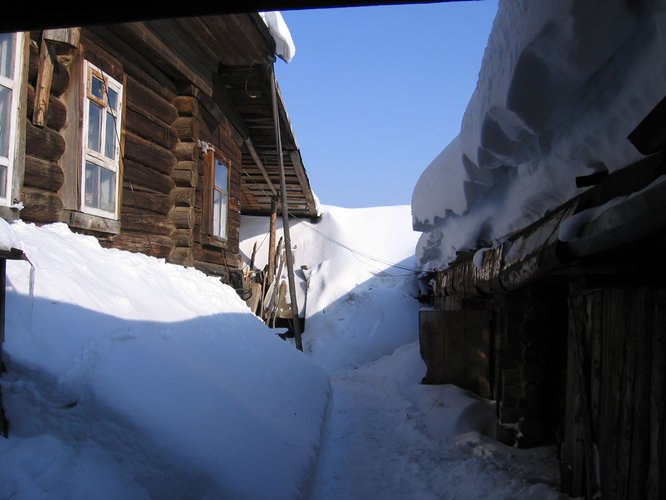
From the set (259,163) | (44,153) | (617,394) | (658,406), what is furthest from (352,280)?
(658,406)

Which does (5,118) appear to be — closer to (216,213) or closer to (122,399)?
(122,399)

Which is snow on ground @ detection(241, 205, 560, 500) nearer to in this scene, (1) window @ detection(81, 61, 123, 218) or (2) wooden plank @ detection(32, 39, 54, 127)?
(1) window @ detection(81, 61, 123, 218)

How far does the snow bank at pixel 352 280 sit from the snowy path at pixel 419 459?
5.62 meters

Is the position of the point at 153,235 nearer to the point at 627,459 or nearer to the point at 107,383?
the point at 107,383

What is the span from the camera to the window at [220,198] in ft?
25.9

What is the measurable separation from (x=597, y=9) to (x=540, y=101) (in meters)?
0.76

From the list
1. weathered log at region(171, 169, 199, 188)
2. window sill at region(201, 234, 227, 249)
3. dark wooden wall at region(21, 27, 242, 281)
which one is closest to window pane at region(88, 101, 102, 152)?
dark wooden wall at region(21, 27, 242, 281)

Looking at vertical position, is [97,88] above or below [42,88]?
above

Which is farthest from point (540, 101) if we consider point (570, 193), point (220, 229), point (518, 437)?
point (220, 229)

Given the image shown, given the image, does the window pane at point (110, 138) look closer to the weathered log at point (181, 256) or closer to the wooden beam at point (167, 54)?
the wooden beam at point (167, 54)

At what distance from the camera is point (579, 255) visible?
238 centimetres

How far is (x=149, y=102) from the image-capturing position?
5.86 metres

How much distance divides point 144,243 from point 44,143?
180cm

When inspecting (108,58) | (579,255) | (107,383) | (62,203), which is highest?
(108,58)
